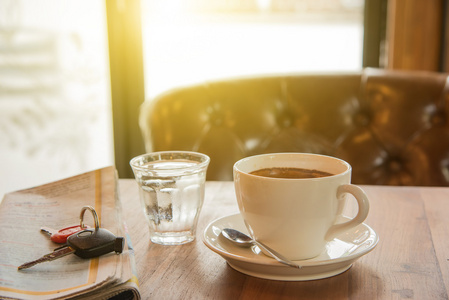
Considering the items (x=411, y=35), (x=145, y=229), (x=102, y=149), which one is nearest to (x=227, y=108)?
(x=145, y=229)

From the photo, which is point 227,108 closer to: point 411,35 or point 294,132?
point 294,132

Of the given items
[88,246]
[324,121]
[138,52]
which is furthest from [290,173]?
[138,52]

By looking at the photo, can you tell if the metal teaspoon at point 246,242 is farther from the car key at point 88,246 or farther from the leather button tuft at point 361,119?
the leather button tuft at point 361,119

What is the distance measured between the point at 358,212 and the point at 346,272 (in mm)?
73

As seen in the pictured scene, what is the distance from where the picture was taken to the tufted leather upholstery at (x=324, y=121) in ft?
4.24

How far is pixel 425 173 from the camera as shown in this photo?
1.30m

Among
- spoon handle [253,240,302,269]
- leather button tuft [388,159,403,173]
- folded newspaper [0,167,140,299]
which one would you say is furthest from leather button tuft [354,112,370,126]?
spoon handle [253,240,302,269]

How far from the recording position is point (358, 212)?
542mm

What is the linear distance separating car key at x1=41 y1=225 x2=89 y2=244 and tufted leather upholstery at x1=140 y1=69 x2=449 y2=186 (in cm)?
70

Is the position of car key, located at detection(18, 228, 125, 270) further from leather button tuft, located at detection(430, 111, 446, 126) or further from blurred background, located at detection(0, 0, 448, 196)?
blurred background, located at detection(0, 0, 448, 196)

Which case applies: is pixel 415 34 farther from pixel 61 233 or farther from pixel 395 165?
pixel 61 233

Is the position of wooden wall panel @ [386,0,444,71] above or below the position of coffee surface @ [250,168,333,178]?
above

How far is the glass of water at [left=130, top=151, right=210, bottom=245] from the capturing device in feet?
2.17

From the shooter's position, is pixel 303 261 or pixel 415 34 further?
pixel 415 34
